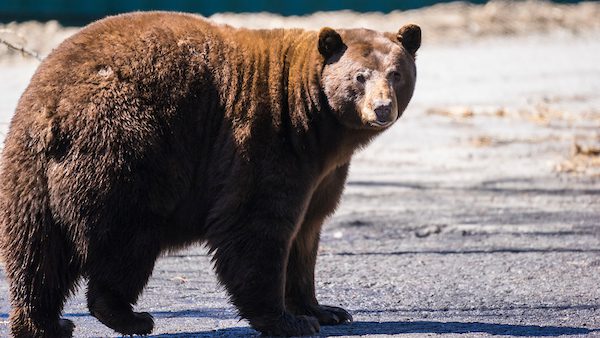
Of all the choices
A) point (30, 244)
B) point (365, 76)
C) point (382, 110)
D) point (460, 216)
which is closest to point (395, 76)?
point (365, 76)

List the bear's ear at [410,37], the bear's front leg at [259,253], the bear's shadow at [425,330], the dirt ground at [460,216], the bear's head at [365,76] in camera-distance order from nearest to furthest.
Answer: the bear's front leg at [259,253]
the bear's head at [365,76]
the bear's shadow at [425,330]
the bear's ear at [410,37]
the dirt ground at [460,216]

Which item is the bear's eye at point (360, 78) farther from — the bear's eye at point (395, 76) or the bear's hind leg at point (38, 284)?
the bear's hind leg at point (38, 284)

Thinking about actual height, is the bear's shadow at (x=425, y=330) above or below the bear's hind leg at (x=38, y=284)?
below

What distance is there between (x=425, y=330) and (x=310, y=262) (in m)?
0.86

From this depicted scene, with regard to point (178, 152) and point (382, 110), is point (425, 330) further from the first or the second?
point (178, 152)

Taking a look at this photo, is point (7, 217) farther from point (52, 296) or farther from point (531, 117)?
point (531, 117)

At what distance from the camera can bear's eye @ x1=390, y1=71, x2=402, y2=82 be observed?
6949 mm

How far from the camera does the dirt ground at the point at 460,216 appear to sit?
7480 mm

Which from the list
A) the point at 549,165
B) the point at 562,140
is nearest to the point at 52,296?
the point at 549,165

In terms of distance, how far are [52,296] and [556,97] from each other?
13246 millimetres

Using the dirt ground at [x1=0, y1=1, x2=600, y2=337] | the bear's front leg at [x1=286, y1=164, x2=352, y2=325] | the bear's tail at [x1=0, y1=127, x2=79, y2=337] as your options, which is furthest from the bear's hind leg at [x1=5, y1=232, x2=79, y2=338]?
the bear's front leg at [x1=286, y1=164, x2=352, y2=325]

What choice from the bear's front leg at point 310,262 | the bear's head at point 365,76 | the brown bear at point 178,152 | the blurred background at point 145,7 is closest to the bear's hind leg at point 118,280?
the brown bear at point 178,152

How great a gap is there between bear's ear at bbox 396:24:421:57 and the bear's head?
45 millimetres

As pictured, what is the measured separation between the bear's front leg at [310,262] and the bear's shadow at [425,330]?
12cm
